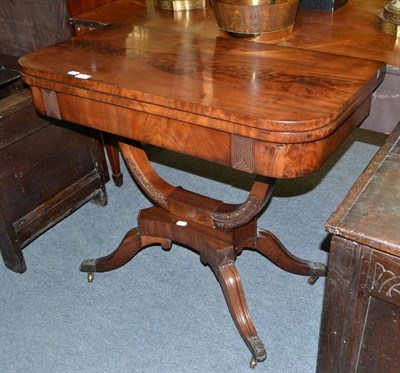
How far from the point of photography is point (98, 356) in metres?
1.73

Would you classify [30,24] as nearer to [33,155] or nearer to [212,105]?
[33,155]

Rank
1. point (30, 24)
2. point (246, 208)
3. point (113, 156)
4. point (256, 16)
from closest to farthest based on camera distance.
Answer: point (256, 16), point (246, 208), point (30, 24), point (113, 156)

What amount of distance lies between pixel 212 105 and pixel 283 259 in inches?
34.8

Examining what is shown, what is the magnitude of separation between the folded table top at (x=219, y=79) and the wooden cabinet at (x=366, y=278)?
0.53 feet

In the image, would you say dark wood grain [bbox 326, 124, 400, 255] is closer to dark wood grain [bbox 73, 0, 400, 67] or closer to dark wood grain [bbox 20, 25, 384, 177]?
dark wood grain [bbox 20, 25, 384, 177]

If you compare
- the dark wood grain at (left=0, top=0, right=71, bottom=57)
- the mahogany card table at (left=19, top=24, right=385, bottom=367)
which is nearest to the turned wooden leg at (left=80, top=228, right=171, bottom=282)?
the mahogany card table at (left=19, top=24, right=385, bottom=367)

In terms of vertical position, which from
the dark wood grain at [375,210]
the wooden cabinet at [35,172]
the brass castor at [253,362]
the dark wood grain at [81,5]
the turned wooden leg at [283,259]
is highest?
the dark wood grain at [81,5]

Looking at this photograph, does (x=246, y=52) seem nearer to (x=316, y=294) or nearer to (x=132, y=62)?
(x=132, y=62)

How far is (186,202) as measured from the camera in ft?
5.75

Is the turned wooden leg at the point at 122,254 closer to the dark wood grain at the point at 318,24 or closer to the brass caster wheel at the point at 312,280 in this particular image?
the brass caster wheel at the point at 312,280

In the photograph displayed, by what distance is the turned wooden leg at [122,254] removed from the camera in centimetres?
191

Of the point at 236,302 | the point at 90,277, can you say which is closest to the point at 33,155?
the point at 90,277

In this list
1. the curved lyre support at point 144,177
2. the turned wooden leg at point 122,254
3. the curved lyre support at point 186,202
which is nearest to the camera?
the curved lyre support at point 186,202

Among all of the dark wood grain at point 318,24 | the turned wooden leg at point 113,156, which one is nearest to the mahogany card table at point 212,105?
the dark wood grain at point 318,24
